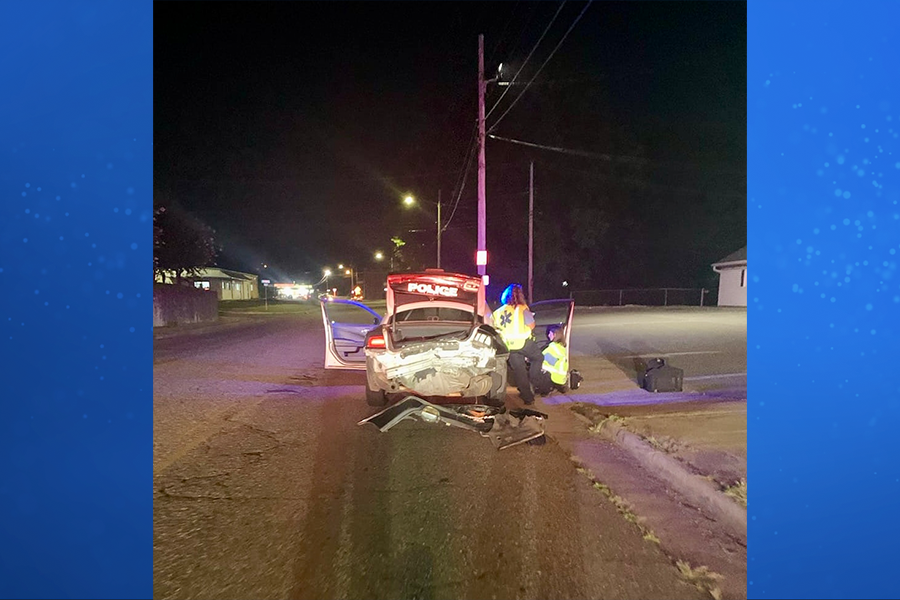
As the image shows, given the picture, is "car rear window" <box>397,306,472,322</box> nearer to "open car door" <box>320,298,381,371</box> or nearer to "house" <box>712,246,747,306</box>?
"open car door" <box>320,298,381,371</box>

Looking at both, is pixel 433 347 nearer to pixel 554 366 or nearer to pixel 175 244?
pixel 554 366

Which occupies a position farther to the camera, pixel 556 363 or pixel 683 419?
pixel 556 363

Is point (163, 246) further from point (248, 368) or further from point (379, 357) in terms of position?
point (379, 357)

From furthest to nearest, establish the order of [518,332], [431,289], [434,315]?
1. [434,315]
2. [518,332]
3. [431,289]

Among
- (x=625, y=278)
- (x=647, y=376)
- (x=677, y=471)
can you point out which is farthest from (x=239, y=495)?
(x=625, y=278)

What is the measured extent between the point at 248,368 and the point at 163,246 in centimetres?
1483

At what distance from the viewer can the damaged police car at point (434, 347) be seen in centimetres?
699

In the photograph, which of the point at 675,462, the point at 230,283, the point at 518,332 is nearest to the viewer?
the point at 675,462

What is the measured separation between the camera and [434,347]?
6.95m

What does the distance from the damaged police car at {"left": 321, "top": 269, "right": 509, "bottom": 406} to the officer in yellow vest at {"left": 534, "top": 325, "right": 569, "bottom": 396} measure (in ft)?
3.85

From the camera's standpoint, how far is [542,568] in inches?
145

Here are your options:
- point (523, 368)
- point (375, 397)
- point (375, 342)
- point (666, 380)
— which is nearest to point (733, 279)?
point (666, 380)

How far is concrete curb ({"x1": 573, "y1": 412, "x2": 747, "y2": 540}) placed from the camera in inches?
171

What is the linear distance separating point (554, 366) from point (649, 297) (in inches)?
1605
